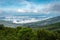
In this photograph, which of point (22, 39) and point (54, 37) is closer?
point (22, 39)

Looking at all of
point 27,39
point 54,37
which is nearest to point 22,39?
point 27,39

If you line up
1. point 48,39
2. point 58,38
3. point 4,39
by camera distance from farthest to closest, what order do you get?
point 58,38 → point 48,39 → point 4,39

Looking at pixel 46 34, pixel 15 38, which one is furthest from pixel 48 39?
pixel 15 38

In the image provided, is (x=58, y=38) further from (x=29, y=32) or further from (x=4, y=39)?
(x=4, y=39)

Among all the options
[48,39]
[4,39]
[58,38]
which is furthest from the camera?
[58,38]

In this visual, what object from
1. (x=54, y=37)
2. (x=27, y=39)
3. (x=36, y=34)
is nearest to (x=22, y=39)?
(x=27, y=39)

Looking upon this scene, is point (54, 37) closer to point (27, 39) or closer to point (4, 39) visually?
point (27, 39)

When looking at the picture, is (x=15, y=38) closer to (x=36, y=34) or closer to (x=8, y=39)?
A: (x=8, y=39)

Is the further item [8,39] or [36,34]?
[36,34]
